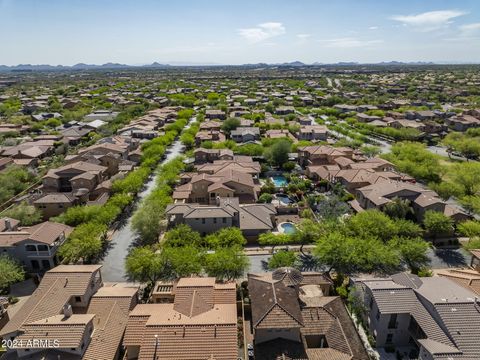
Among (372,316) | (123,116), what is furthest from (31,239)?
(123,116)

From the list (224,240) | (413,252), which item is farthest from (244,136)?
(413,252)

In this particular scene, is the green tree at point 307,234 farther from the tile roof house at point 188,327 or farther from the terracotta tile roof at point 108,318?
the terracotta tile roof at point 108,318

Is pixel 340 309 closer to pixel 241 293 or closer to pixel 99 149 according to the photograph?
pixel 241 293

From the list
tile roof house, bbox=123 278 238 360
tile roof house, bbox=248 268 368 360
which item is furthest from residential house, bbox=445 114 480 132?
tile roof house, bbox=123 278 238 360

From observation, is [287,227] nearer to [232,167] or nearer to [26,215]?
[232,167]

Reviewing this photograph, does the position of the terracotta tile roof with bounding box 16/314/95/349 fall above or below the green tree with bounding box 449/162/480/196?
below

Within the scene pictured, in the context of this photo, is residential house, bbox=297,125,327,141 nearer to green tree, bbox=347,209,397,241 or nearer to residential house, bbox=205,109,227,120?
residential house, bbox=205,109,227,120
